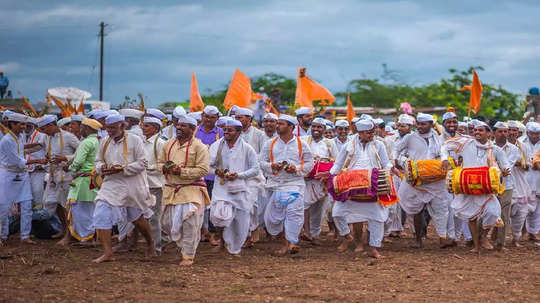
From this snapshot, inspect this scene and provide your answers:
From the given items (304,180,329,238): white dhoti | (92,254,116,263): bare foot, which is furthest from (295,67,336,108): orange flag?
(92,254,116,263): bare foot

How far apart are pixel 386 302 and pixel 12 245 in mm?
6436

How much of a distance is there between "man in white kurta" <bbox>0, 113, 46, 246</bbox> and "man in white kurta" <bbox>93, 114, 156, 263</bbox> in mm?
2377

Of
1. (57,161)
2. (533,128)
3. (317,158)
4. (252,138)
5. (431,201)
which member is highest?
(533,128)

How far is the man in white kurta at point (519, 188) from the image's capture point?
1246cm

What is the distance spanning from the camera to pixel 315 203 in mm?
12820

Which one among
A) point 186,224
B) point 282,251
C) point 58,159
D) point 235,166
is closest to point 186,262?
point 186,224

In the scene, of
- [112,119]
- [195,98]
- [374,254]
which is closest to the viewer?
[112,119]

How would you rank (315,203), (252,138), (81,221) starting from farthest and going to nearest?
1. (315,203)
2. (252,138)
3. (81,221)

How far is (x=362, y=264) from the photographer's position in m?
10.1

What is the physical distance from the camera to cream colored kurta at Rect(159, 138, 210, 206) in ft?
31.6

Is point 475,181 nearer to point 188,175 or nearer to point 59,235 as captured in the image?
point 188,175

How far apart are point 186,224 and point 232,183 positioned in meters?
1.01

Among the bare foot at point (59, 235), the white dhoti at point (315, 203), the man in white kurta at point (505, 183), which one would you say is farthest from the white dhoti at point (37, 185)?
the man in white kurta at point (505, 183)

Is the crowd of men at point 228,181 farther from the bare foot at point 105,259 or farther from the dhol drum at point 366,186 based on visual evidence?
the dhol drum at point 366,186
